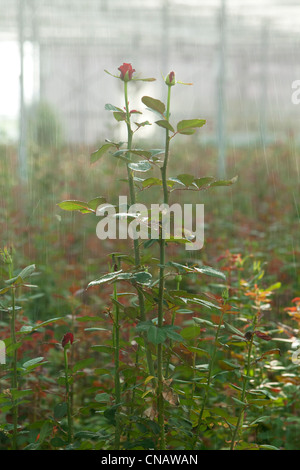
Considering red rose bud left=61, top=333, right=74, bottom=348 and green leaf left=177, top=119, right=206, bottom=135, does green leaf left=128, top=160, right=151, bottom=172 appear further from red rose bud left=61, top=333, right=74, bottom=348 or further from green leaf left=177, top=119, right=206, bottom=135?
red rose bud left=61, top=333, right=74, bottom=348

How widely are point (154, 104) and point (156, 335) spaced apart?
1.67ft

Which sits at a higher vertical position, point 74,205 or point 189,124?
point 189,124

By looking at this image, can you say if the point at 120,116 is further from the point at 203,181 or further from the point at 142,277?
the point at 142,277

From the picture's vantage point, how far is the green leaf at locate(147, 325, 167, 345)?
1146 mm

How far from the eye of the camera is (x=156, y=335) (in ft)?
3.82

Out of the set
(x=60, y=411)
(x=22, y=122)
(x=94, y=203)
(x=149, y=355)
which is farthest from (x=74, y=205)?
(x=22, y=122)

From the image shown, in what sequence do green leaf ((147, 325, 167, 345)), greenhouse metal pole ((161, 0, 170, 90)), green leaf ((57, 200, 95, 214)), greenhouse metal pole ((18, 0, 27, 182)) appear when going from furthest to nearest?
1. greenhouse metal pole ((161, 0, 170, 90))
2. greenhouse metal pole ((18, 0, 27, 182))
3. green leaf ((57, 200, 95, 214))
4. green leaf ((147, 325, 167, 345))

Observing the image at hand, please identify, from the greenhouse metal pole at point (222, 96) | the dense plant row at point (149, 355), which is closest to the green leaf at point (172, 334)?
the dense plant row at point (149, 355)

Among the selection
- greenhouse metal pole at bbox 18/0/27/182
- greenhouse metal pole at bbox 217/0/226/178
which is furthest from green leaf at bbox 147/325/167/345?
greenhouse metal pole at bbox 217/0/226/178

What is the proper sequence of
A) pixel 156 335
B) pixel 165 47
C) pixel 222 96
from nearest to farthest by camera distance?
pixel 156 335, pixel 222 96, pixel 165 47

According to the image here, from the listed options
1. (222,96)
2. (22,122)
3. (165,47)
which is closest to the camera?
(22,122)

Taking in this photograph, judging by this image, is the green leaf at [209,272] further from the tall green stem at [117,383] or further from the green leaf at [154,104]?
the green leaf at [154,104]

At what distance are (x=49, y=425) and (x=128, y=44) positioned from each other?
14.5m

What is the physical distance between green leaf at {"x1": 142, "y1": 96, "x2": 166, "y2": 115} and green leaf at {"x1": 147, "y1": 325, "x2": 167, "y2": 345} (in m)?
0.48
